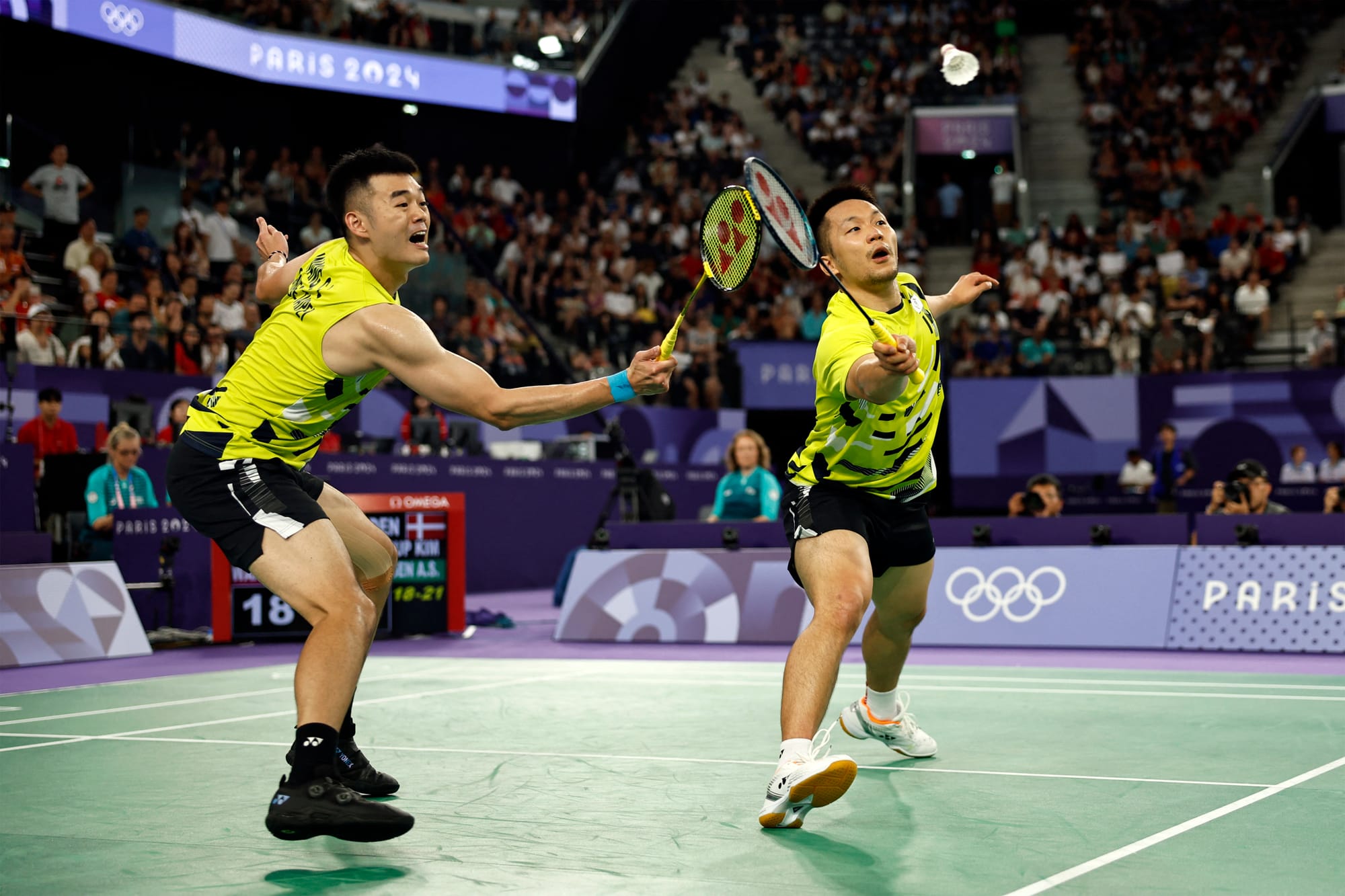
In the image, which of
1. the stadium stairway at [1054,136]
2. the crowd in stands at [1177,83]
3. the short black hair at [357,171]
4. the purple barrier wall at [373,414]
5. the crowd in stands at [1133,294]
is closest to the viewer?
the short black hair at [357,171]

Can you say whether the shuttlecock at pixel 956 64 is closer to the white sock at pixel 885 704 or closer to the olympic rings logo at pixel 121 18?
the white sock at pixel 885 704

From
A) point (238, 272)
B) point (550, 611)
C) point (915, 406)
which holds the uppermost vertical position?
point (238, 272)

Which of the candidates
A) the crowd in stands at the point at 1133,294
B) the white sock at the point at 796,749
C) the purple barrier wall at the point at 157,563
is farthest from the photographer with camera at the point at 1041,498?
the crowd in stands at the point at 1133,294

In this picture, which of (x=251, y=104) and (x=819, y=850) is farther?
(x=251, y=104)

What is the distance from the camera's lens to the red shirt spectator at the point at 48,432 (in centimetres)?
1282

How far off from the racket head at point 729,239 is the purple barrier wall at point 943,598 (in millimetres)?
6255

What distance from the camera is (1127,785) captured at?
511 cm

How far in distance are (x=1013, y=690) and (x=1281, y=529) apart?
301cm

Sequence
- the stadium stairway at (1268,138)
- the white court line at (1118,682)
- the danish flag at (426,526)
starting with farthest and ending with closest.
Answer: the stadium stairway at (1268,138) < the danish flag at (426,526) < the white court line at (1118,682)

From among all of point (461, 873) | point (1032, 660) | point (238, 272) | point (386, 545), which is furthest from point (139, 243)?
point (461, 873)

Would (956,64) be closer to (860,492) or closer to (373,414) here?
(860,492)

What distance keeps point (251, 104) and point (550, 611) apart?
13.1 metres

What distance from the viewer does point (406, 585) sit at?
1243cm

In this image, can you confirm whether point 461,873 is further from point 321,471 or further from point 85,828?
point 321,471
